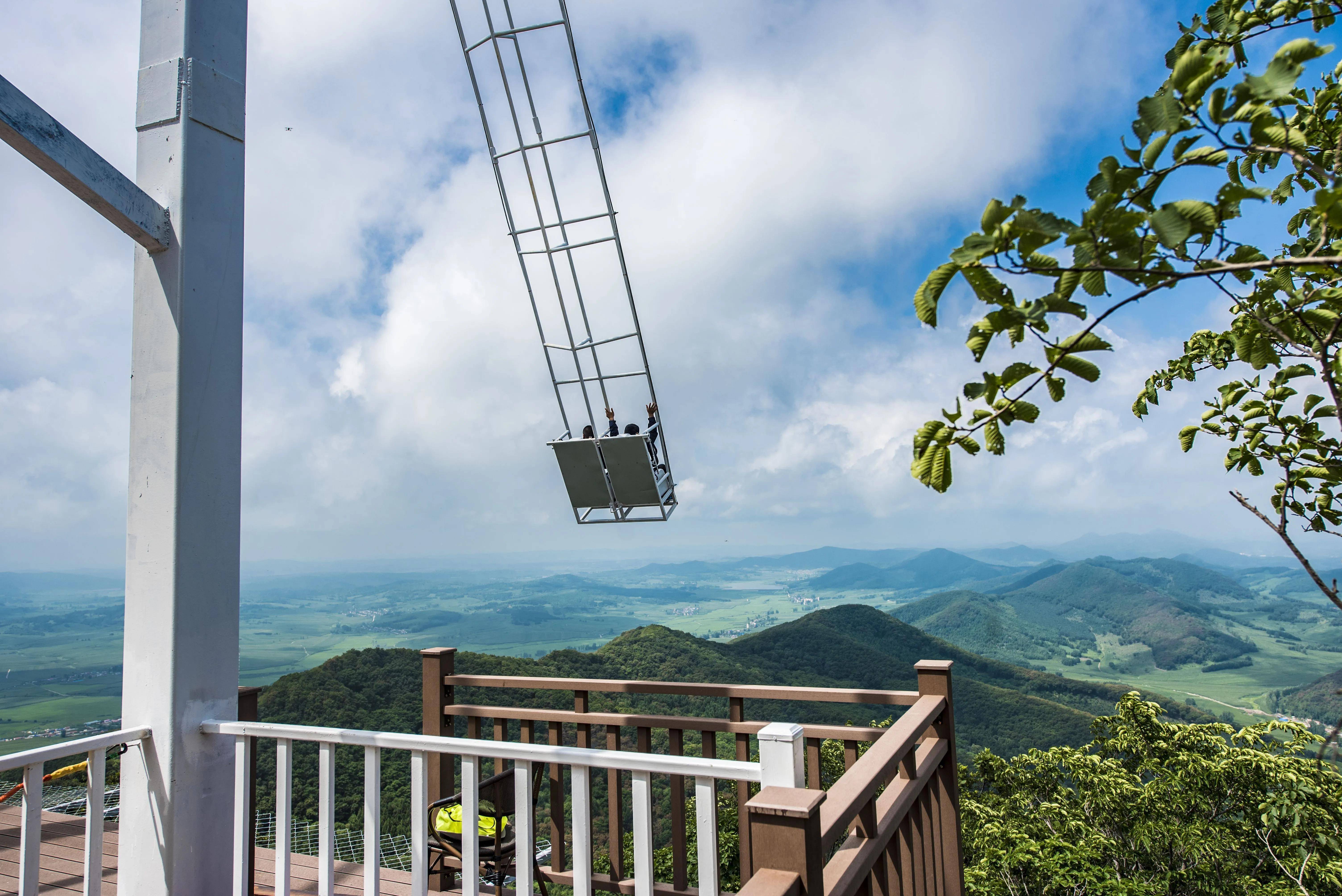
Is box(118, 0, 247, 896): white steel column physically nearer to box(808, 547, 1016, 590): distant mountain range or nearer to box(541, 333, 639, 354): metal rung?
box(541, 333, 639, 354): metal rung

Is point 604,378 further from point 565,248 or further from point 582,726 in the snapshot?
point 582,726

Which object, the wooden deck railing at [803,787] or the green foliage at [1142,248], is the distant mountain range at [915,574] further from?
the green foliage at [1142,248]

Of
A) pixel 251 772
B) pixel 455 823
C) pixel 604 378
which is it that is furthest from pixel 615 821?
pixel 604 378

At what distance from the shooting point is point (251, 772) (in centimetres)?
231

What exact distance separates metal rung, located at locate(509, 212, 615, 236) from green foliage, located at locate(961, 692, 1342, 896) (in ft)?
20.5

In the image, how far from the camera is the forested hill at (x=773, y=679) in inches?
594

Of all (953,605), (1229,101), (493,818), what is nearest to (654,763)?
(1229,101)

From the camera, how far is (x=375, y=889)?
2.11 metres

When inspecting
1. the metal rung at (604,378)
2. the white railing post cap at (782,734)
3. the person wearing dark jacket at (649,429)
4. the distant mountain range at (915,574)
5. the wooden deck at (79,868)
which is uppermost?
the metal rung at (604,378)

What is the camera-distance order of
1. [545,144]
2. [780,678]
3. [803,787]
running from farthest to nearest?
[780,678] → [545,144] → [803,787]

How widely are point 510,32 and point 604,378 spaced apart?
1720 mm

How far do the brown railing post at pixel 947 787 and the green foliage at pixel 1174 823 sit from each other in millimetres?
4458

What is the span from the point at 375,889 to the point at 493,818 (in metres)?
1.17

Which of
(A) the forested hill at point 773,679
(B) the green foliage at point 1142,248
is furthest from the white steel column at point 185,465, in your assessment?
(B) the green foliage at point 1142,248
